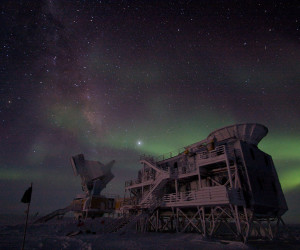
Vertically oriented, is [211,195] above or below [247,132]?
below

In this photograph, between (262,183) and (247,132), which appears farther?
(247,132)

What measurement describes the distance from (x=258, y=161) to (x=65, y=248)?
72.1ft

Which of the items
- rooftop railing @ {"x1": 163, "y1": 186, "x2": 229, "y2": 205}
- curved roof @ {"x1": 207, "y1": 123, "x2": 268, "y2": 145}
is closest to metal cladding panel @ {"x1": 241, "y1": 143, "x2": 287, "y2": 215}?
curved roof @ {"x1": 207, "y1": 123, "x2": 268, "y2": 145}

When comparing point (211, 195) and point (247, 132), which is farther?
point (247, 132)

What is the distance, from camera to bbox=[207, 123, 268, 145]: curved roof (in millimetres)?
24766

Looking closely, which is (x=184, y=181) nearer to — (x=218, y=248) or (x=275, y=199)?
(x=275, y=199)

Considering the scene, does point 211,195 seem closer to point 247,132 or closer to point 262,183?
point 262,183

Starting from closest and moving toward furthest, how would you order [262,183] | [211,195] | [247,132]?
[211,195]
[262,183]
[247,132]

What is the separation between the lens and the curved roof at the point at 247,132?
975 inches

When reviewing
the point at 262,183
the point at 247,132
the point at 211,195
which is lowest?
the point at 211,195

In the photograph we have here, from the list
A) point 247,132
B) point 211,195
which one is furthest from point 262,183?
point 211,195

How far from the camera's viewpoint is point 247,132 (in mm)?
24828

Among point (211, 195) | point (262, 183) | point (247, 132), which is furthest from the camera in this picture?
point (247, 132)

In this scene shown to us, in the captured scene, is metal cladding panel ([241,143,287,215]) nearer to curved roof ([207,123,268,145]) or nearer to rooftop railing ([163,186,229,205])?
curved roof ([207,123,268,145])
